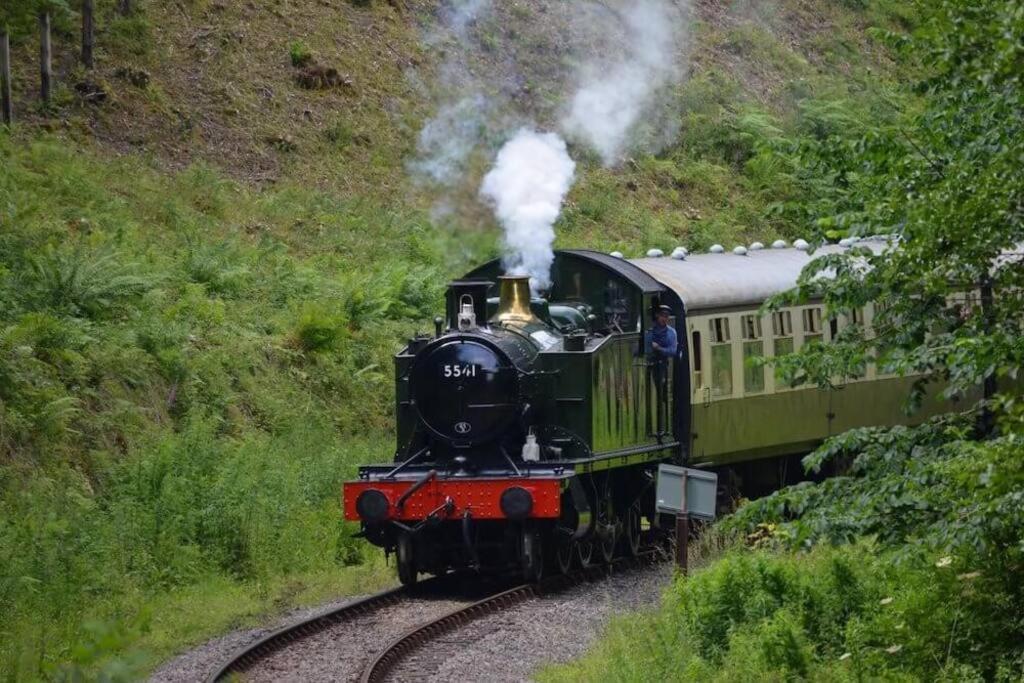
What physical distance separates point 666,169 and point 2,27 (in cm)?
1478

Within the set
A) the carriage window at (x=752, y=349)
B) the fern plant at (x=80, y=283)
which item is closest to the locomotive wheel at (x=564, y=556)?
the carriage window at (x=752, y=349)

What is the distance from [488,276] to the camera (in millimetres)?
16734

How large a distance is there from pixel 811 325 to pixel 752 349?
118 centimetres

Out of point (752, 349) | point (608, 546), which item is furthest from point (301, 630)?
point (752, 349)

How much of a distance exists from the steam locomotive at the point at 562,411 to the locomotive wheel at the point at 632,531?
0.02 metres

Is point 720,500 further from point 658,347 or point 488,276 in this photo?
point 488,276

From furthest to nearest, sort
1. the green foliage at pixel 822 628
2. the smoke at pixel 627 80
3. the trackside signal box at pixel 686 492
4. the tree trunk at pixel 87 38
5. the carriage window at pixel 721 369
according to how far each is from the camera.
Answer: the tree trunk at pixel 87 38
the smoke at pixel 627 80
the carriage window at pixel 721 369
the trackside signal box at pixel 686 492
the green foliage at pixel 822 628

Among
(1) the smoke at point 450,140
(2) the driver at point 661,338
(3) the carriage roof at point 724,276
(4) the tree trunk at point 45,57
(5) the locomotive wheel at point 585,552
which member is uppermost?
(4) the tree trunk at point 45,57

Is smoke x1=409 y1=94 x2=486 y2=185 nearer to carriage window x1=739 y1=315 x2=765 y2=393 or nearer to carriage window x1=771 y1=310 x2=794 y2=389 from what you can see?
carriage window x1=771 y1=310 x2=794 y2=389

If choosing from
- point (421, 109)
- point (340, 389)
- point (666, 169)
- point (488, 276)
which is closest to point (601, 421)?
point (488, 276)

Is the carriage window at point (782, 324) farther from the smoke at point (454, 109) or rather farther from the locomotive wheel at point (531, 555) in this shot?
the smoke at point (454, 109)

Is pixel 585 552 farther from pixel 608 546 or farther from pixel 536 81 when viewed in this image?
pixel 536 81

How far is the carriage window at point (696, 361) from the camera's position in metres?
16.6

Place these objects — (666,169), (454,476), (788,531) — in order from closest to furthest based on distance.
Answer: (788,531) < (454,476) < (666,169)
